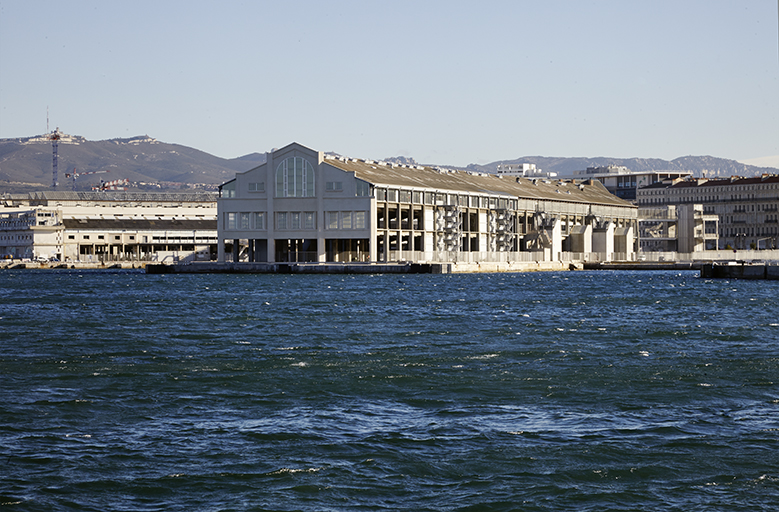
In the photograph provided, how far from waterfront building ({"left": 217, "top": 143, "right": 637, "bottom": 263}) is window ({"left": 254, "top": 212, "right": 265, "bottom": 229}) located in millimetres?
106

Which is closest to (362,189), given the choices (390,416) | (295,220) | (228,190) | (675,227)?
(295,220)

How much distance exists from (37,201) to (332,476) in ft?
627

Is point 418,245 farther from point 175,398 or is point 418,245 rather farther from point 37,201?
point 37,201

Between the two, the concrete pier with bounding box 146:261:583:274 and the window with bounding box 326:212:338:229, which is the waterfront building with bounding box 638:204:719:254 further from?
the window with bounding box 326:212:338:229

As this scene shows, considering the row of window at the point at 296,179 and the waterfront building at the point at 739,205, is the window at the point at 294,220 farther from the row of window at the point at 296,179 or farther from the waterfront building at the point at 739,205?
the waterfront building at the point at 739,205

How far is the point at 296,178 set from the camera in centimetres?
10188

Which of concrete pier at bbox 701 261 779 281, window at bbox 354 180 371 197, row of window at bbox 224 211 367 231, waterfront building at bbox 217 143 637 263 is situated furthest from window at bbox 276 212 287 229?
concrete pier at bbox 701 261 779 281

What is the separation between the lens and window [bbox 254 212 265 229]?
103m

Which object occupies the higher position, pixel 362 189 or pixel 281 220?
pixel 362 189

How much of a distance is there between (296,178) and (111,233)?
6662 centimetres

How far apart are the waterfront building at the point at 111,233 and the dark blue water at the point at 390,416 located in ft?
411

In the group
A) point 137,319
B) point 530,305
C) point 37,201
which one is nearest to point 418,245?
point 530,305

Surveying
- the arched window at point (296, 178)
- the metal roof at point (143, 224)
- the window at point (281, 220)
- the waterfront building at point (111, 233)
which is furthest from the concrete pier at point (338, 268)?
the metal roof at point (143, 224)

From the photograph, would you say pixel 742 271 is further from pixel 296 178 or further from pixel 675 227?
pixel 675 227
